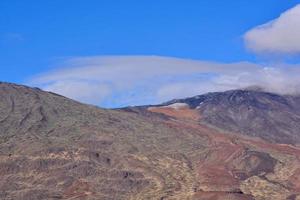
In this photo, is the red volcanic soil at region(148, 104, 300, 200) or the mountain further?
the mountain

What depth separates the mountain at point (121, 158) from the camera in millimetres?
116438

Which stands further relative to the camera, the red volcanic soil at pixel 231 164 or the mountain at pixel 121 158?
the mountain at pixel 121 158

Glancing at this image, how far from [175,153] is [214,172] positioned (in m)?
11.8

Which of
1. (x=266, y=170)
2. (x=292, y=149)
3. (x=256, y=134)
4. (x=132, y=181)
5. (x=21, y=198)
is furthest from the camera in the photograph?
(x=256, y=134)

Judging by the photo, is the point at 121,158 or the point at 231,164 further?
the point at 231,164

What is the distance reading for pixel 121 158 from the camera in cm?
13088

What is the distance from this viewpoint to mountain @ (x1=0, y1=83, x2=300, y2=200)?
4584 inches

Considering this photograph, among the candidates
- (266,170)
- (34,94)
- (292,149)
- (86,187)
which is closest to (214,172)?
(266,170)

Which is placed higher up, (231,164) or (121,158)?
(121,158)

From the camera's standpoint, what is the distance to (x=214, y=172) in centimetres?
12631

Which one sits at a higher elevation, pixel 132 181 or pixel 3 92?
pixel 3 92

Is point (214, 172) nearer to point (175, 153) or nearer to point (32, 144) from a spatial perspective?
point (175, 153)

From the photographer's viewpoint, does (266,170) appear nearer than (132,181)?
No

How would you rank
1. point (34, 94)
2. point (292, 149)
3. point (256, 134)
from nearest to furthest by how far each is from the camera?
point (292, 149) → point (34, 94) → point (256, 134)
